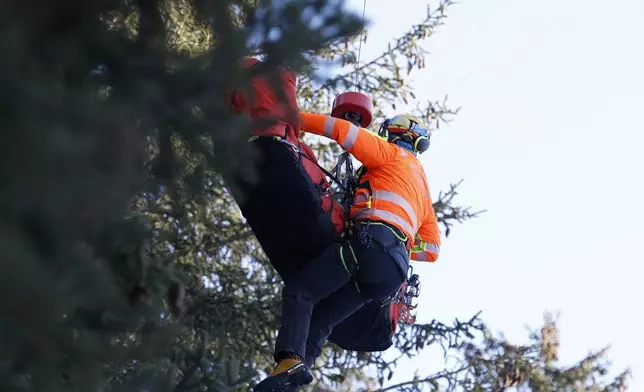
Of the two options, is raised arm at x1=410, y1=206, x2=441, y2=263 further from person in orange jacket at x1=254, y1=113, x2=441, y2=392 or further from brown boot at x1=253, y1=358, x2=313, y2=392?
brown boot at x1=253, y1=358, x2=313, y2=392

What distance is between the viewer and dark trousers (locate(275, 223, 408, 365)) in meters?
A: 6.58

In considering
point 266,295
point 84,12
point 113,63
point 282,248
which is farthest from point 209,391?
point 266,295

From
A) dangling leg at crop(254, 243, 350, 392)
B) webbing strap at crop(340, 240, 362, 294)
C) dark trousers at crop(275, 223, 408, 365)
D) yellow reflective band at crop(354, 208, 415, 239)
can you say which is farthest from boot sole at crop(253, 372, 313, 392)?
yellow reflective band at crop(354, 208, 415, 239)

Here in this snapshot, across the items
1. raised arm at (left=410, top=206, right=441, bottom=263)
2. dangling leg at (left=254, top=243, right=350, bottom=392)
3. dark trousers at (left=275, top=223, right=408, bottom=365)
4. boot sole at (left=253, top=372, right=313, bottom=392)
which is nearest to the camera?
boot sole at (left=253, top=372, right=313, bottom=392)

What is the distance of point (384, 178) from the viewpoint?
710cm

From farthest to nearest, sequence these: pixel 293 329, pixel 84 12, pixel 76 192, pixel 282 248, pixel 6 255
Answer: pixel 282 248 < pixel 293 329 < pixel 84 12 < pixel 76 192 < pixel 6 255

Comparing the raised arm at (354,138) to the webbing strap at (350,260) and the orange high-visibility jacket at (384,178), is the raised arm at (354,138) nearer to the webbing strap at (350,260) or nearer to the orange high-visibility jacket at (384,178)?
the orange high-visibility jacket at (384,178)

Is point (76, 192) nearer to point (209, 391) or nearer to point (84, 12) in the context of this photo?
point (84, 12)

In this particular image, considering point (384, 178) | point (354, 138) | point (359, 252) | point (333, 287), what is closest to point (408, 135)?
point (384, 178)

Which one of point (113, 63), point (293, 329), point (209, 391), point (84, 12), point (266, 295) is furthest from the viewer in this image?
point (266, 295)

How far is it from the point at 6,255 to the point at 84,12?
863mm

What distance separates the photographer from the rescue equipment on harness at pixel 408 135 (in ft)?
24.9

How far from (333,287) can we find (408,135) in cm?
140

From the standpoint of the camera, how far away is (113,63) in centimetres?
341
